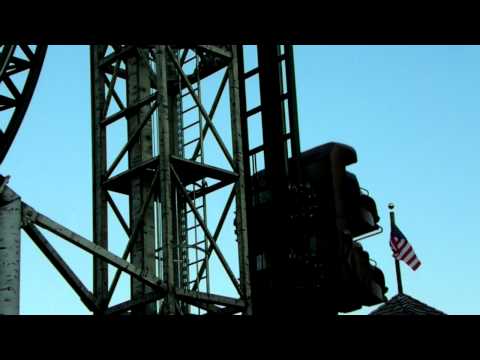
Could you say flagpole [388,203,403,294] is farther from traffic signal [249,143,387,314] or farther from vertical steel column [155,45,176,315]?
traffic signal [249,143,387,314]

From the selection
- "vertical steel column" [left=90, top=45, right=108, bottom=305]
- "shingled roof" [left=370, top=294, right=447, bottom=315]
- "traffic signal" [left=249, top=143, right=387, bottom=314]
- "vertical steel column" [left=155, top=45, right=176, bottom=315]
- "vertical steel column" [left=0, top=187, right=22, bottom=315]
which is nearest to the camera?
"traffic signal" [left=249, top=143, right=387, bottom=314]

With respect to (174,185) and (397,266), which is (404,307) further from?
(174,185)

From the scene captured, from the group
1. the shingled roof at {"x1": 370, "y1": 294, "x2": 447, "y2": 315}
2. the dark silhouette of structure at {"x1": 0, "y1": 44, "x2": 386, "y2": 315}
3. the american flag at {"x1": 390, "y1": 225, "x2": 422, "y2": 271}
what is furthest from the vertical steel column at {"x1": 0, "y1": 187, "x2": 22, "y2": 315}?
the american flag at {"x1": 390, "y1": 225, "x2": 422, "y2": 271}

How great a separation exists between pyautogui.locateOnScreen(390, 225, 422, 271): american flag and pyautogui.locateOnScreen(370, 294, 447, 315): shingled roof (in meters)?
1.29

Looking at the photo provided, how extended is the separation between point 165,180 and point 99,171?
7.64ft

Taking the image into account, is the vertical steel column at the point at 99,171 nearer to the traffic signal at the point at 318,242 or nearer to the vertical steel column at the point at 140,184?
the vertical steel column at the point at 140,184

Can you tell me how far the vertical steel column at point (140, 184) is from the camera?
20.8 meters

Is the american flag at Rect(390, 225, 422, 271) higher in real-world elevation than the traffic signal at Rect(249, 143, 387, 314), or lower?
higher

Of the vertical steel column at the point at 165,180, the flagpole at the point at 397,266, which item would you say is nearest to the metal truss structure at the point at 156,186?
the vertical steel column at the point at 165,180

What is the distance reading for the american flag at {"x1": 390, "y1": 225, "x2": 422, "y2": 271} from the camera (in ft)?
96.7

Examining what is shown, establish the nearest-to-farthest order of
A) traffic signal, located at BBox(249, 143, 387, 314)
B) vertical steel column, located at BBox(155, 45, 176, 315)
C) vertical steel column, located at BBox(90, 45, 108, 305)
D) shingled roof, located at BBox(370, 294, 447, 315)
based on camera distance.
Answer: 1. traffic signal, located at BBox(249, 143, 387, 314)
2. vertical steel column, located at BBox(155, 45, 176, 315)
3. vertical steel column, located at BBox(90, 45, 108, 305)
4. shingled roof, located at BBox(370, 294, 447, 315)

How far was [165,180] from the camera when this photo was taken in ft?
67.3

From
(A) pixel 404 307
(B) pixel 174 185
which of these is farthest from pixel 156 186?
(A) pixel 404 307
